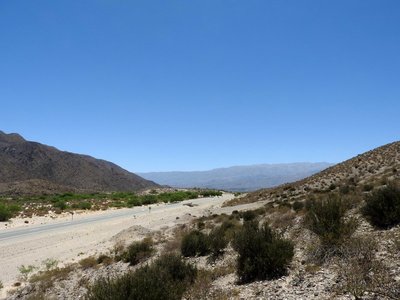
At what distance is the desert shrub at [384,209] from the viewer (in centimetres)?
1310

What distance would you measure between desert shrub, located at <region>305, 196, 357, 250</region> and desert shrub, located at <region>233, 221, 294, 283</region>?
114cm

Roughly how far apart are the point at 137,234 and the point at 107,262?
28.0ft

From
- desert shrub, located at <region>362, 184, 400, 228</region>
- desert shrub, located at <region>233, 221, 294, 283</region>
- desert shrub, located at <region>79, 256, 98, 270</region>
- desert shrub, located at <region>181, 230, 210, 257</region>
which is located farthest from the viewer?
desert shrub, located at <region>79, 256, 98, 270</region>

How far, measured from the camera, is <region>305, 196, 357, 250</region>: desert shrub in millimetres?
11484

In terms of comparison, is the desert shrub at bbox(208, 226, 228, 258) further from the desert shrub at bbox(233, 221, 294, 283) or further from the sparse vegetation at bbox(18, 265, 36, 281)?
the sparse vegetation at bbox(18, 265, 36, 281)

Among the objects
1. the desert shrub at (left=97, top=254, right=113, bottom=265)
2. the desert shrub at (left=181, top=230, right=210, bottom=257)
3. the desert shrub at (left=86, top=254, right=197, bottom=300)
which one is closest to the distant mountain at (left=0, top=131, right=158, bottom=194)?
the desert shrub at (left=97, top=254, right=113, bottom=265)

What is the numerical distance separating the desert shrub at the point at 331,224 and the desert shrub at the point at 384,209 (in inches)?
51.7

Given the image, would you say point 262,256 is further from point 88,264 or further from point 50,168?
point 50,168

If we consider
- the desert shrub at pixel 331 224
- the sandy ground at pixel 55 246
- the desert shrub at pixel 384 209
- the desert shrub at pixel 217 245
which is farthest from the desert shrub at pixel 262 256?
the sandy ground at pixel 55 246

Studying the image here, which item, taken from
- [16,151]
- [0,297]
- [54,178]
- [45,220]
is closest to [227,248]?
[0,297]

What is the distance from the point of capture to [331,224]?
12133mm

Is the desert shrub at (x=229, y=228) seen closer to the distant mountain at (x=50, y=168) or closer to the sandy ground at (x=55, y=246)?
the sandy ground at (x=55, y=246)

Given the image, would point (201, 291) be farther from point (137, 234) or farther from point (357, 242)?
point (137, 234)

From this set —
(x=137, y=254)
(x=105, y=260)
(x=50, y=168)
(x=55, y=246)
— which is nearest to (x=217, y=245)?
(x=137, y=254)
